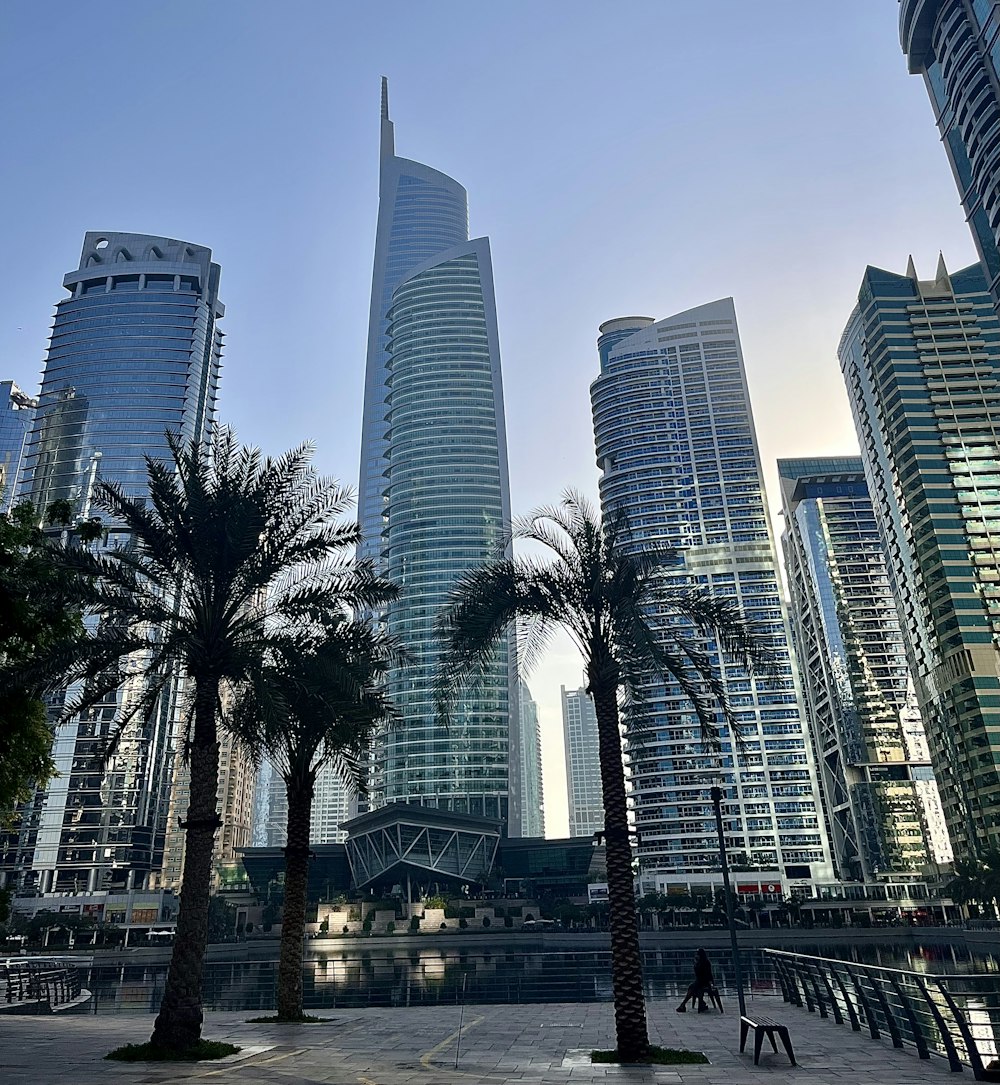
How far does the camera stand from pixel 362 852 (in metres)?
127

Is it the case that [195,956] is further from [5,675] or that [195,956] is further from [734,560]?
[734,560]

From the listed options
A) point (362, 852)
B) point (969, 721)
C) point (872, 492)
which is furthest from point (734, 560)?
point (362, 852)

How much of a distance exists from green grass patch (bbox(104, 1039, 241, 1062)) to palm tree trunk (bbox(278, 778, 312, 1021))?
247 inches

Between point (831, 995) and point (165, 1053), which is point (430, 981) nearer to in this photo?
point (831, 995)

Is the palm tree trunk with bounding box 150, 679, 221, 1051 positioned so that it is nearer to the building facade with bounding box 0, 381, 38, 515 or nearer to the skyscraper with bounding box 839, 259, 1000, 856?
the skyscraper with bounding box 839, 259, 1000, 856

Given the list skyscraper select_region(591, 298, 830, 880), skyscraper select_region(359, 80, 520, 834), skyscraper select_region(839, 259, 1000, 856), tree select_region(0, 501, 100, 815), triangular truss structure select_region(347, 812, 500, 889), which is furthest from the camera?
skyscraper select_region(359, 80, 520, 834)

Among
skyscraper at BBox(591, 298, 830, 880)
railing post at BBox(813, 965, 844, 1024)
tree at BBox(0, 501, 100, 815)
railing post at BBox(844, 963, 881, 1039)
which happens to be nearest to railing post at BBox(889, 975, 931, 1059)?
railing post at BBox(844, 963, 881, 1039)

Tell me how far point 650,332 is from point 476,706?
9262cm

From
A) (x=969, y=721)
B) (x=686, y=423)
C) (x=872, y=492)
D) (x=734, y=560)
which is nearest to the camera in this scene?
(x=969, y=721)

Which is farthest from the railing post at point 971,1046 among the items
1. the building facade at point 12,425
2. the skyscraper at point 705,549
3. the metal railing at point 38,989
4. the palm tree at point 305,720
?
the building facade at point 12,425

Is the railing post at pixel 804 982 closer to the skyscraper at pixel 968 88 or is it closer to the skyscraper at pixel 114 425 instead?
the skyscraper at pixel 968 88

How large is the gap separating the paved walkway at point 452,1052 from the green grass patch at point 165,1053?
41cm

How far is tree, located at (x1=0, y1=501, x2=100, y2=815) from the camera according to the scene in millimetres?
15352

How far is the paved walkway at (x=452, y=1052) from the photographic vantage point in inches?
520
